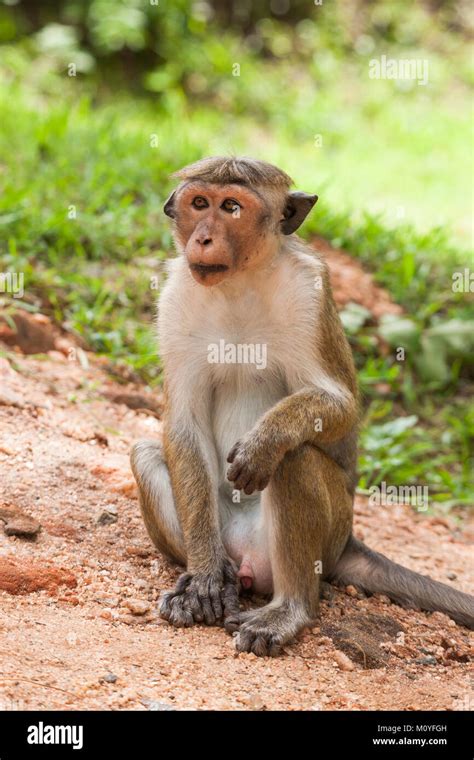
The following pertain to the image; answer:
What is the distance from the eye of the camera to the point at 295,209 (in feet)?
16.0

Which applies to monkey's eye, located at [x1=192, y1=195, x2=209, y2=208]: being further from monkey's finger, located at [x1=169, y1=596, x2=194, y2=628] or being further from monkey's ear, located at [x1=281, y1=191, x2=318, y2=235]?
monkey's finger, located at [x1=169, y1=596, x2=194, y2=628]

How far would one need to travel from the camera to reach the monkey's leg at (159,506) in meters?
4.94

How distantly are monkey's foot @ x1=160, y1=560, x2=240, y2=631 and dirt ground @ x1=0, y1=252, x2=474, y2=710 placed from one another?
6 cm

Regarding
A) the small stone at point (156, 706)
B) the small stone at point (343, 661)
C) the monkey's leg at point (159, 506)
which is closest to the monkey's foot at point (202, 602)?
the monkey's leg at point (159, 506)

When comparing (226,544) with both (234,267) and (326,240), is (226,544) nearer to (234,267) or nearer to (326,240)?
(234,267)

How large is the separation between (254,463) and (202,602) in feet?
2.37

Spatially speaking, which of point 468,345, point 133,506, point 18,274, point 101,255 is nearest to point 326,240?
point 468,345

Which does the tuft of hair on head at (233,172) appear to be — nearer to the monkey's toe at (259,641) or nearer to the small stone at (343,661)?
the monkey's toe at (259,641)

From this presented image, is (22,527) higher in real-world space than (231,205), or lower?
lower

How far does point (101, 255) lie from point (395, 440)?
2768mm

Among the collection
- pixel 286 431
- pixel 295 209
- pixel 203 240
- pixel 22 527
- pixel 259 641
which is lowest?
pixel 259 641
